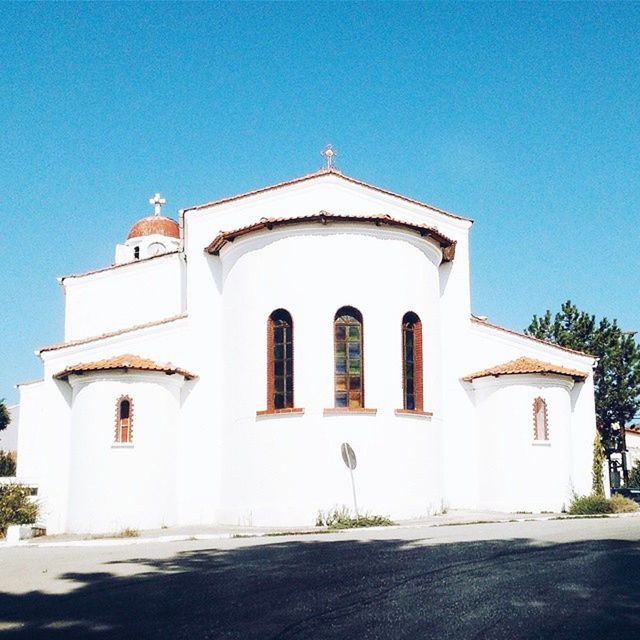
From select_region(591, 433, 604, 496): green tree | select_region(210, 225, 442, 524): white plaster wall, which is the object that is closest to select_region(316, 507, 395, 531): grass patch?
select_region(210, 225, 442, 524): white plaster wall

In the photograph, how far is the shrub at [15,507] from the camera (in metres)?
21.0

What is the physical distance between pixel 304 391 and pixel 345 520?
3670 mm

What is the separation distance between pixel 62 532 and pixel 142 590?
1264 centimetres

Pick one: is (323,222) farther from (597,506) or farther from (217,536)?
(597,506)

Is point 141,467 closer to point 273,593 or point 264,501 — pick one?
point 264,501

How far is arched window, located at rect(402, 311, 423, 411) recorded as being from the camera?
76.3 ft

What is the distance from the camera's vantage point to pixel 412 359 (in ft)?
77.2

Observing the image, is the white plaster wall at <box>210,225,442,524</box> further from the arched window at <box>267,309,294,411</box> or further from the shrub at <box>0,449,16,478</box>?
the shrub at <box>0,449,16,478</box>

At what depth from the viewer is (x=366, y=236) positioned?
2294 centimetres

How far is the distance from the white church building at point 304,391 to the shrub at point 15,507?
82cm

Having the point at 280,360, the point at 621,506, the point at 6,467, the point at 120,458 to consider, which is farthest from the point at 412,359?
the point at 6,467

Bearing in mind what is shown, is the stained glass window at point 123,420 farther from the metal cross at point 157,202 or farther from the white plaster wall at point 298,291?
the metal cross at point 157,202

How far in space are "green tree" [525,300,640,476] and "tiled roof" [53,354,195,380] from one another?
2706 centimetres

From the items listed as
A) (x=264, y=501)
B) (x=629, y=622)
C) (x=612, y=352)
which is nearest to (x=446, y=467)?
(x=264, y=501)
